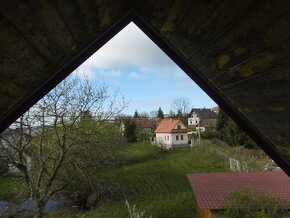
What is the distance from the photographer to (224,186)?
45.5 ft

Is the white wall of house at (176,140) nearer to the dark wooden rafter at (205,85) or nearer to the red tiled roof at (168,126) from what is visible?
the red tiled roof at (168,126)

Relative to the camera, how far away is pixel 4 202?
1294cm


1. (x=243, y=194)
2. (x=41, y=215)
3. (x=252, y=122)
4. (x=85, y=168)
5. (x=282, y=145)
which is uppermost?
(x=252, y=122)

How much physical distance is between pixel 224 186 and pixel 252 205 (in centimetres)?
228

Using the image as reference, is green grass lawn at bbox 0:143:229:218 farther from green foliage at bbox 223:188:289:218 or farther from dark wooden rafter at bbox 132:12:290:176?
dark wooden rafter at bbox 132:12:290:176

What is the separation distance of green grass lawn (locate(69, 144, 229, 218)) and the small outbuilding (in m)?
2.90

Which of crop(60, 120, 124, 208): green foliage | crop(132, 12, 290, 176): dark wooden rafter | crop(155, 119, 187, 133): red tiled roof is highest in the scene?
crop(155, 119, 187, 133): red tiled roof

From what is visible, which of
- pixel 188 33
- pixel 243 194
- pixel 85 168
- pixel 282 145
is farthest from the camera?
pixel 85 168

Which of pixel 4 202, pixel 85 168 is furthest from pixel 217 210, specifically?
pixel 4 202

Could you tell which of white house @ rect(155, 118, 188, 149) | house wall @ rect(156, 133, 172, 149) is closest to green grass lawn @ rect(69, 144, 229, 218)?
house wall @ rect(156, 133, 172, 149)

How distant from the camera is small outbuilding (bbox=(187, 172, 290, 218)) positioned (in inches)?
486

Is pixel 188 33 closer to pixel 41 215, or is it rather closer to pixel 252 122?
pixel 252 122

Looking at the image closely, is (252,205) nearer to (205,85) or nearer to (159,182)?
(205,85)

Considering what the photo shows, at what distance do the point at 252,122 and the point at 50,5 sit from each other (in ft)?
3.53
